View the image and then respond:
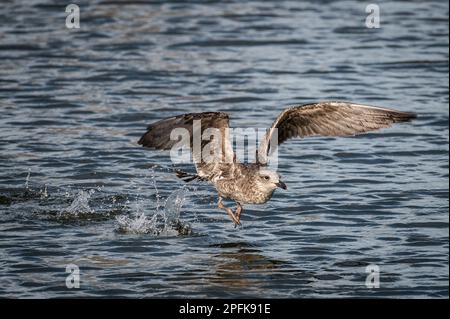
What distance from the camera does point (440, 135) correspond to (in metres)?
14.3

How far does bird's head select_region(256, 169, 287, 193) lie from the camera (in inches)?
372

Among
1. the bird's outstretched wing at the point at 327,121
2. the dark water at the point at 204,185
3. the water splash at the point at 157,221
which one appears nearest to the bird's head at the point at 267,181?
the bird's outstretched wing at the point at 327,121

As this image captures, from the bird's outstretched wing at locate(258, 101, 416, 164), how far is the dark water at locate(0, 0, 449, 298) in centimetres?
104

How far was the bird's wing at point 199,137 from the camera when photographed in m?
9.16

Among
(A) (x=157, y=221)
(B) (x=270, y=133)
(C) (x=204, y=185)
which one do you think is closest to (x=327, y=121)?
(B) (x=270, y=133)

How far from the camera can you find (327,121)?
10.1 m

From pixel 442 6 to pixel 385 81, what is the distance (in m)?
5.40

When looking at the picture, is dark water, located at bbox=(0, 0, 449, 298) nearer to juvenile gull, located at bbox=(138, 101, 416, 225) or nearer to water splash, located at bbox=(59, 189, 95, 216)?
water splash, located at bbox=(59, 189, 95, 216)

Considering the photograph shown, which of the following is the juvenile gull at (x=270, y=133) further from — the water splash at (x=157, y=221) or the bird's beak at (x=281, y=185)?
the water splash at (x=157, y=221)

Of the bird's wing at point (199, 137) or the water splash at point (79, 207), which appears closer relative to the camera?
the bird's wing at point (199, 137)

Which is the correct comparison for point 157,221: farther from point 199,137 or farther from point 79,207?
point 199,137

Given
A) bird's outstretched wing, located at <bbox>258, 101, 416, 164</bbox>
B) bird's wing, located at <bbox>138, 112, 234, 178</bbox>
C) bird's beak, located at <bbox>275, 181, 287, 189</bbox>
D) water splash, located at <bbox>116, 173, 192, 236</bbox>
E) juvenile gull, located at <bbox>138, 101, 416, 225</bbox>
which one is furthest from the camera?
water splash, located at <bbox>116, 173, 192, 236</bbox>

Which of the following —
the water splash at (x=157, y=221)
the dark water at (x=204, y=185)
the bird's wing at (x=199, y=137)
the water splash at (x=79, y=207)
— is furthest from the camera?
the water splash at (x=79, y=207)

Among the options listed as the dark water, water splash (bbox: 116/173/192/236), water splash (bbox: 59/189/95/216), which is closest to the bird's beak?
the dark water
